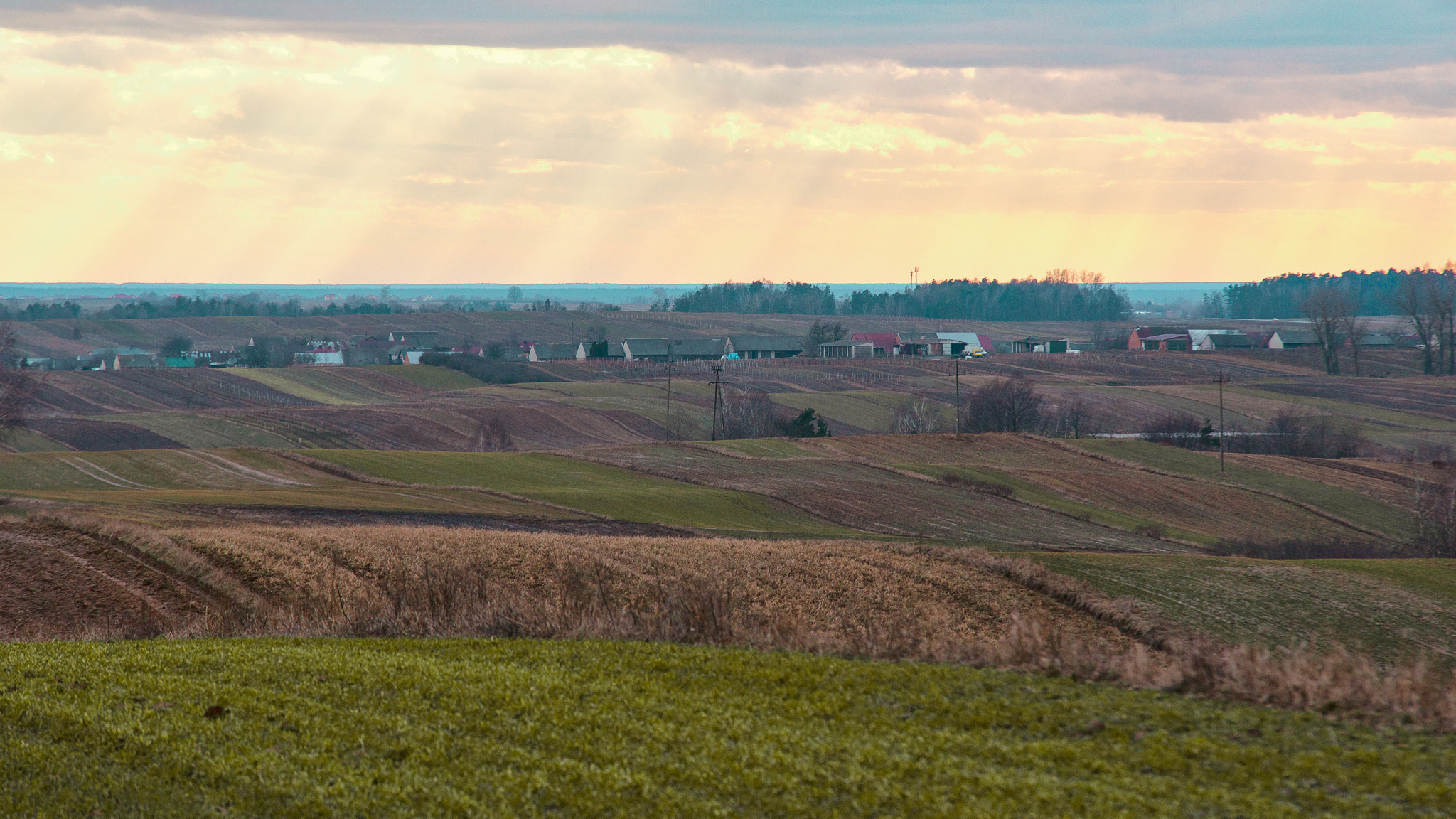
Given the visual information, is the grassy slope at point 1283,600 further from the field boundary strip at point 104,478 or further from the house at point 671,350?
the house at point 671,350

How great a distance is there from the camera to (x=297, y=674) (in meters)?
14.1

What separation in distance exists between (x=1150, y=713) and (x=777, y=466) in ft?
183

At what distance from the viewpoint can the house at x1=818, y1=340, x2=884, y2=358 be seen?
627 ft

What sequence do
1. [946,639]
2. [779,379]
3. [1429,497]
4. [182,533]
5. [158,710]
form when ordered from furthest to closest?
[779,379], [1429,497], [182,533], [946,639], [158,710]

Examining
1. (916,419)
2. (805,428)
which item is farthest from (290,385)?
(916,419)

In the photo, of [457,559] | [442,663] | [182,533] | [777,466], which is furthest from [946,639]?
[777,466]

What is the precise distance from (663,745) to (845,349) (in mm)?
183487

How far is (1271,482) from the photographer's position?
70250 mm

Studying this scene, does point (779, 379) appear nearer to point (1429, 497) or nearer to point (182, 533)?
point (1429, 497)

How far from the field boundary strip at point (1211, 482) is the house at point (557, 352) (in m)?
114

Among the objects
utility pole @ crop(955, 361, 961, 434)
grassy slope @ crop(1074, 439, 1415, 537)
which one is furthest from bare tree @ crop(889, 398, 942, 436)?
grassy slope @ crop(1074, 439, 1415, 537)

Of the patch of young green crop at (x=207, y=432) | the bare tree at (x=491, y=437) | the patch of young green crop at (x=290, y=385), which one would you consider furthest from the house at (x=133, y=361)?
the bare tree at (x=491, y=437)

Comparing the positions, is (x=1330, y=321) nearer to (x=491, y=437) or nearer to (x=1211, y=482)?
(x=1211, y=482)

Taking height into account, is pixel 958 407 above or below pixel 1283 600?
above
